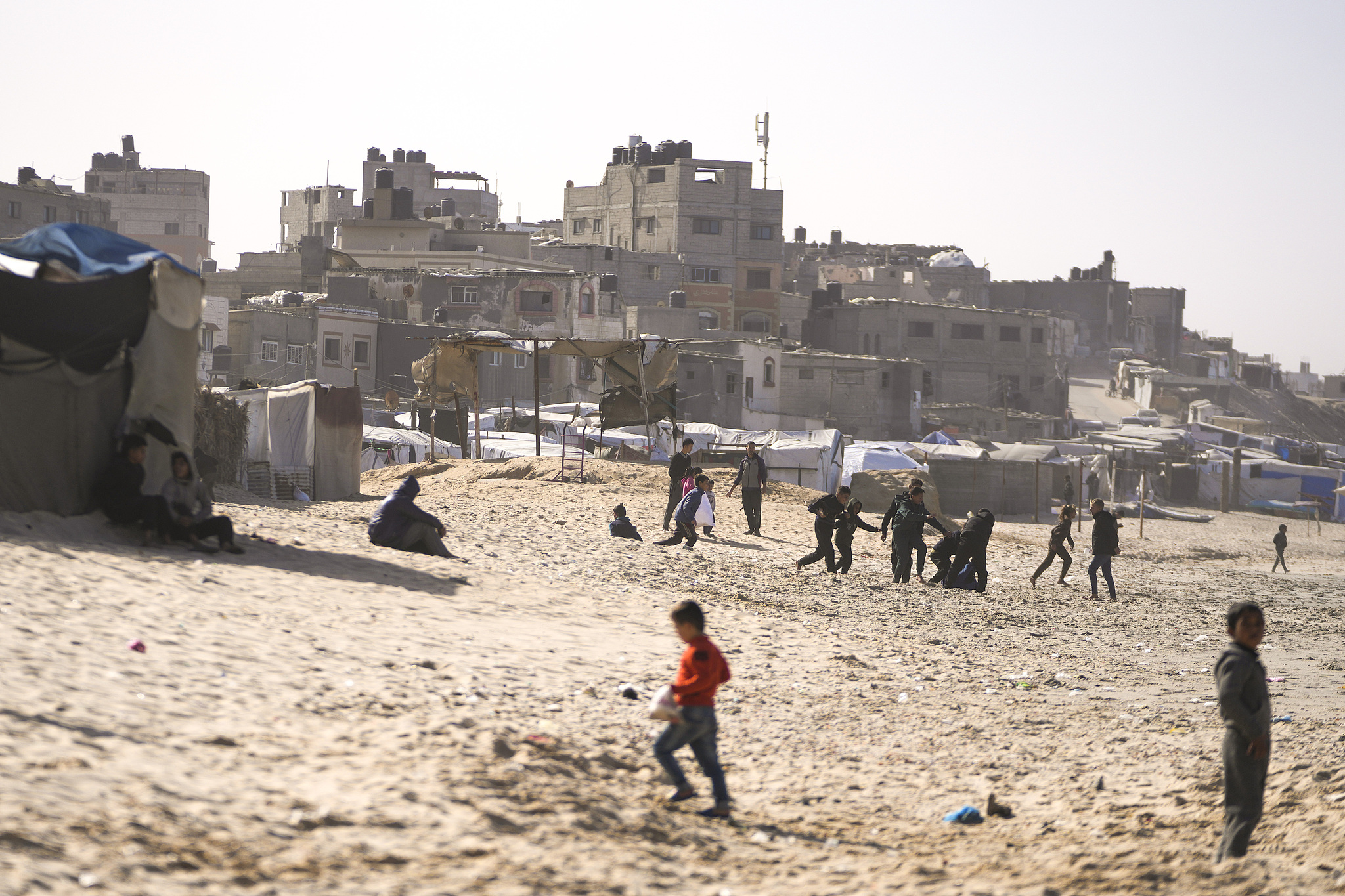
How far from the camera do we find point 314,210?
88.4 m

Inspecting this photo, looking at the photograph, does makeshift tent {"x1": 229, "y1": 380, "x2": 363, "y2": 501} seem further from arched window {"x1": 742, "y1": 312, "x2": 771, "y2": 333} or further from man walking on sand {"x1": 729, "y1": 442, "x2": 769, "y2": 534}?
arched window {"x1": 742, "y1": 312, "x2": 771, "y2": 333}

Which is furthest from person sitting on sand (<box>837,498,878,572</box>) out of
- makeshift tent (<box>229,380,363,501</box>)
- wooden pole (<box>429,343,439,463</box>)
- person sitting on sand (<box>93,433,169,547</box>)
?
wooden pole (<box>429,343,439,463</box>)

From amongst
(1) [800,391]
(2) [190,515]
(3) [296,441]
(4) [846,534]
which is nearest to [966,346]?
(1) [800,391]

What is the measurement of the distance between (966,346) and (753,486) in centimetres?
4273

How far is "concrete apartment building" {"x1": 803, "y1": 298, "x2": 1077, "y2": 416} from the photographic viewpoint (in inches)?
2387

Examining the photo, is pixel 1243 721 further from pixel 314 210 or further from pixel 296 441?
pixel 314 210

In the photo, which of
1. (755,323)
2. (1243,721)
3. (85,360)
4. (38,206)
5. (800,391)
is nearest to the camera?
(1243,721)

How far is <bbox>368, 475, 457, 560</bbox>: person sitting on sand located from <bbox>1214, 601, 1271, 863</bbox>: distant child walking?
9098 mm

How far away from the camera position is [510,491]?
2314cm

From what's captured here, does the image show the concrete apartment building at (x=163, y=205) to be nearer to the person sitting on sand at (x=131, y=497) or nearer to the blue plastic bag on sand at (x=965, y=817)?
the person sitting on sand at (x=131, y=497)

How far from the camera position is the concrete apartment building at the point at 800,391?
48375 millimetres

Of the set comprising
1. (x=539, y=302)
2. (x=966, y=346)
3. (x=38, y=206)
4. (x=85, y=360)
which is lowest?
(x=85, y=360)

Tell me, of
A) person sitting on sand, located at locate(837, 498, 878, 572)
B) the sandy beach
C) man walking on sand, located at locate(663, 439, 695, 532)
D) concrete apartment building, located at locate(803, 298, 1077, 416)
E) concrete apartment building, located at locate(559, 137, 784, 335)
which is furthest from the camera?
concrete apartment building, located at locate(559, 137, 784, 335)

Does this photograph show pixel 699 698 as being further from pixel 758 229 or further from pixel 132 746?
pixel 758 229
